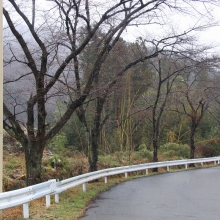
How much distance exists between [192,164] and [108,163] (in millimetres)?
8502

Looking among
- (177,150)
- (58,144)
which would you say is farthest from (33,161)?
(177,150)

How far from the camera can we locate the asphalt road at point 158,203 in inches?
408

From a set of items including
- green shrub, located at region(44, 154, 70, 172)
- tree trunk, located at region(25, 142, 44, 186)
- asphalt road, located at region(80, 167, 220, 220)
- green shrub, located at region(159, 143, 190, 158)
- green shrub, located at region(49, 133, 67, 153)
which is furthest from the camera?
green shrub, located at region(159, 143, 190, 158)

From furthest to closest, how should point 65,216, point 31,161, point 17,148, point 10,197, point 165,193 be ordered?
point 17,148
point 165,193
point 31,161
point 65,216
point 10,197

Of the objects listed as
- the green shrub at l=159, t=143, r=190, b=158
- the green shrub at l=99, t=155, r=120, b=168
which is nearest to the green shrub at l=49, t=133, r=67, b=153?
the green shrub at l=99, t=155, r=120, b=168

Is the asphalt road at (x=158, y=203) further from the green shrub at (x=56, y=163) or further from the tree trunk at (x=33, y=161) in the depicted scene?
the green shrub at (x=56, y=163)

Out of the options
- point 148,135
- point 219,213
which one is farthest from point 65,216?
point 148,135

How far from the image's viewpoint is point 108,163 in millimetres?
27609

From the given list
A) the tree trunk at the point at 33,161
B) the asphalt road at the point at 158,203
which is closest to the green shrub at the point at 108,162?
the asphalt road at the point at 158,203

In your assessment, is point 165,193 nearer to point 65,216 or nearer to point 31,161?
point 31,161

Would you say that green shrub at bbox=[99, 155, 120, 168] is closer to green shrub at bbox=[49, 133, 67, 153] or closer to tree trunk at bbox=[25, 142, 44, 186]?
green shrub at bbox=[49, 133, 67, 153]

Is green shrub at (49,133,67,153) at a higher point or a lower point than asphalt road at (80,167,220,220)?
higher

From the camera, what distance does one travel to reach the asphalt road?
10352mm

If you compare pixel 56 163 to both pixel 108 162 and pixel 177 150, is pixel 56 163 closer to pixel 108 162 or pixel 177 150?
pixel 108 162
